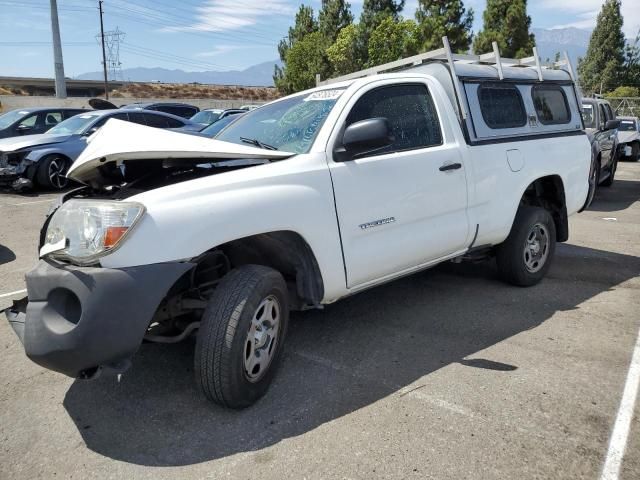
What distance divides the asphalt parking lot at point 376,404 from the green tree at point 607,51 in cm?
4422

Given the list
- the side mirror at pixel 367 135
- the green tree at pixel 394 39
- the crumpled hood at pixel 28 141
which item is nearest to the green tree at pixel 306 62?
the green tree at pixel 394 39

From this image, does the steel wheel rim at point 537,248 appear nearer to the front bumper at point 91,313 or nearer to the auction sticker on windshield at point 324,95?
the auction sticker on windshield at point 324,95

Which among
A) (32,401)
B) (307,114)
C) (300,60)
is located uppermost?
(300,60)

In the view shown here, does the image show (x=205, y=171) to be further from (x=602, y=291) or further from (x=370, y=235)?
(x=602, y=291)

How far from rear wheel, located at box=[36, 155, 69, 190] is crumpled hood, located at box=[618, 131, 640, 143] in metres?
16.2

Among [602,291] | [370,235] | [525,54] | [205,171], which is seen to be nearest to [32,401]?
[205,171]

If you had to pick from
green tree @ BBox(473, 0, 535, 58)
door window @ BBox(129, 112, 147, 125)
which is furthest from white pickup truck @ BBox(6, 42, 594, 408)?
green tree @ BBox(473, 0, 535, 58)

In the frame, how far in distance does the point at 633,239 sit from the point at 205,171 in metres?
6.64

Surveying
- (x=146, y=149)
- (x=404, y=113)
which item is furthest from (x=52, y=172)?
(x=146, y=149)

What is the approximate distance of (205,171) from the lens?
338cm

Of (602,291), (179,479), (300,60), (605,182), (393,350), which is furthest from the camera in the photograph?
(300,60)

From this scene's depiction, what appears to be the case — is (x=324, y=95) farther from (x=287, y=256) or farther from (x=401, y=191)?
(x=287, y=256)

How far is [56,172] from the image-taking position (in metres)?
10.9

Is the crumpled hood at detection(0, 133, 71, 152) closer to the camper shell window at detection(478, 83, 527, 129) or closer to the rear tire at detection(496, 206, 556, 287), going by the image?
the camper shell window at detection(478, 83, 527, 129)
